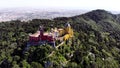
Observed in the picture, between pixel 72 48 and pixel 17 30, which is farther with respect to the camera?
pixel 17 30

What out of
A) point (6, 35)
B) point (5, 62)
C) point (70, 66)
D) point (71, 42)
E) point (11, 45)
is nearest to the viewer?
point (70, 66)

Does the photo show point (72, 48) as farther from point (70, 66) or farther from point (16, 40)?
point (16, 40)

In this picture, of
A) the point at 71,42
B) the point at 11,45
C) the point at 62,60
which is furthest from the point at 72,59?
the point at 11,45

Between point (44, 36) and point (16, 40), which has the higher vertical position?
point (44, 36)

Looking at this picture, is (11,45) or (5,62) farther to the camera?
(11,45)

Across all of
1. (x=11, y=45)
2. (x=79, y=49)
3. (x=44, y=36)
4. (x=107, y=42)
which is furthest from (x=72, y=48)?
(x=107, y=42)

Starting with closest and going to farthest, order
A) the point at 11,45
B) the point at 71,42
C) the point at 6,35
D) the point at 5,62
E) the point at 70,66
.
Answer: the point at 70,66
the point at 5,62
the point at 71,42
the point at 11,45
the point at 6,35

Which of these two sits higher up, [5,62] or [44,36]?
[44,36]

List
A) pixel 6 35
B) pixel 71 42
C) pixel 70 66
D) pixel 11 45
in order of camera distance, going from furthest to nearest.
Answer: pixel 6 35 < pixel 11 45 < pixel 71 42 < pixel 70 66

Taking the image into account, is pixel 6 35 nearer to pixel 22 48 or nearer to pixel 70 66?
pixel 22 48
